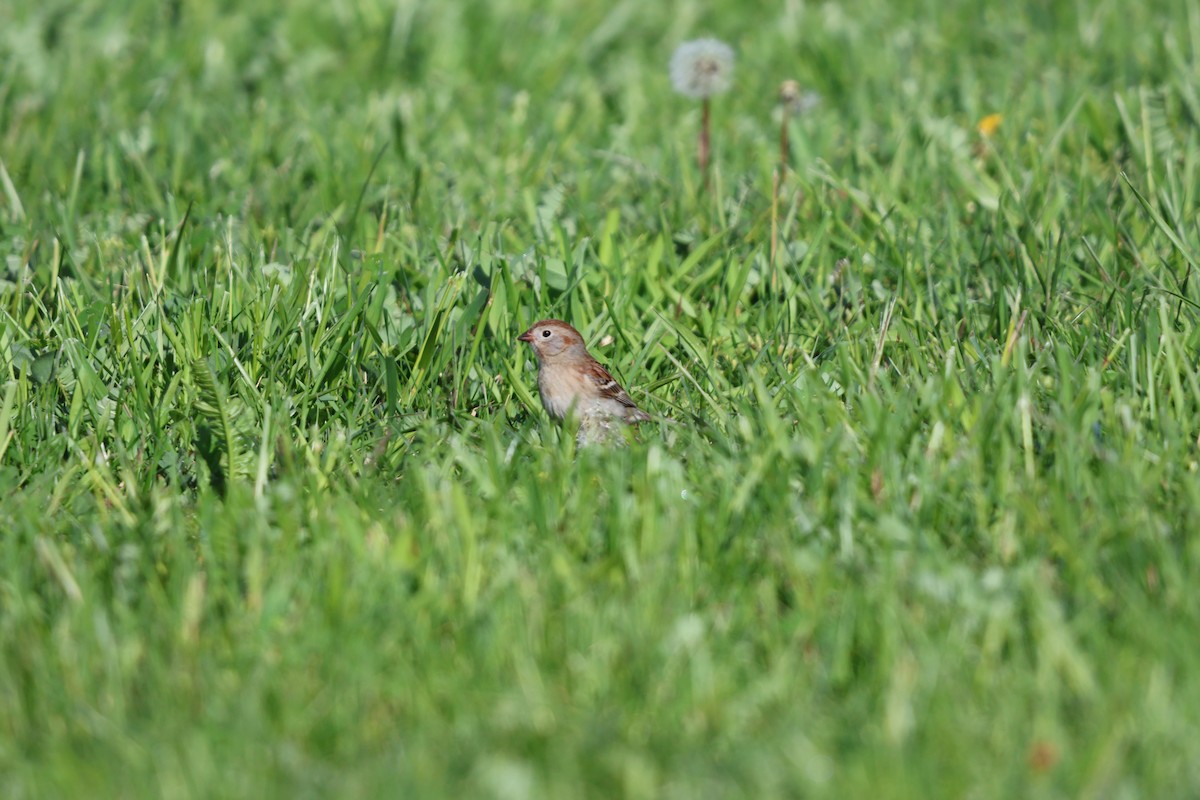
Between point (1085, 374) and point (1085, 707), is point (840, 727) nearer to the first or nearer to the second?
point (1085, 707)

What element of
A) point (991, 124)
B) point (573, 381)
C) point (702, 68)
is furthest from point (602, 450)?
point (991, 124)

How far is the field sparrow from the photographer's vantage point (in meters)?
4.77

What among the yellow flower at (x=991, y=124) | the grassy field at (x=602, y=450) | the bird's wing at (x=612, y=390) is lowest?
the bird's wing at (x=612, y=390)

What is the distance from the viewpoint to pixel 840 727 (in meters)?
2.96

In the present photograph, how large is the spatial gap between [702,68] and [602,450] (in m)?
2.97

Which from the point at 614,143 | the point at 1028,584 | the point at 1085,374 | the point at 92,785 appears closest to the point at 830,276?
the point at 1085,374

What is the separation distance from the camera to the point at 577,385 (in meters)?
4.73

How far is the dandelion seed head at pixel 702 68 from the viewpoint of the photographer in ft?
21.6

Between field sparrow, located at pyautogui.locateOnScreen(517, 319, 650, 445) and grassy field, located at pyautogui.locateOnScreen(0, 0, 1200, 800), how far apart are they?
0.12m

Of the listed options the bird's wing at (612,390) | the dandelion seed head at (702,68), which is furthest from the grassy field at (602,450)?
the dandelion seed head at (702,68)

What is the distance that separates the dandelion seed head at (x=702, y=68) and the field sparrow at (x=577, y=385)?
A: 1.95 metres

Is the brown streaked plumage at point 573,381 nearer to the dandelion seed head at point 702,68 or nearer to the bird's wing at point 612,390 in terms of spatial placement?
the bird's wing at point 612,390

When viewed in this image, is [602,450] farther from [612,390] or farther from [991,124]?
[991,124]

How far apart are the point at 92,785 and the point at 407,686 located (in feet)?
2.10
